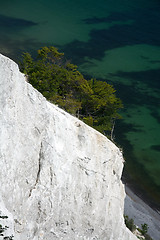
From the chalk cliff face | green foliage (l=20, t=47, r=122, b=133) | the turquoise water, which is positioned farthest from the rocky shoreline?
the chalk cliff face

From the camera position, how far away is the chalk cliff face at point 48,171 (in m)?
9.20

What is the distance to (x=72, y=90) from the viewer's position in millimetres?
27141

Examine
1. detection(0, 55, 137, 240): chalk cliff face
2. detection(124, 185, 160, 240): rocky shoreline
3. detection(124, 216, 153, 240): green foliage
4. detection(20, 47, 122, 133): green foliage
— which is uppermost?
detection(0, 55, 137, 240): chalk cliff face

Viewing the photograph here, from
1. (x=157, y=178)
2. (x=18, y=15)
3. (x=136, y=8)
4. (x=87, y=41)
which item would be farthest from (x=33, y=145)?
(x=136, y=8)

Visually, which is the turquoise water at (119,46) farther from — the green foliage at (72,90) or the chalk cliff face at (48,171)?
the chalk cliff face at (48,171)

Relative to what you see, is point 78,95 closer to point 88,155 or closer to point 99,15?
point 88,155

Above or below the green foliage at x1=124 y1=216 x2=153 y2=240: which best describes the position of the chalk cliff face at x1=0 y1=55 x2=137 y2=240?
above

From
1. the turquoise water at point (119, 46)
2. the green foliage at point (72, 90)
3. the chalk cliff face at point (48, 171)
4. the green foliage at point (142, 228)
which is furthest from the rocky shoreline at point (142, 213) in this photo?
the chalk cliff face at point (48, 171)

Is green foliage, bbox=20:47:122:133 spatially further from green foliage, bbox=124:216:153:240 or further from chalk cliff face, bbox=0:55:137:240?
chalk cliff face, bbox=0:55:137:240

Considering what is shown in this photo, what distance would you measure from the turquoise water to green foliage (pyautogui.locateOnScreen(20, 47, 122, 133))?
5.61 m

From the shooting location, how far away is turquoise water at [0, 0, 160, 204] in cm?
3259

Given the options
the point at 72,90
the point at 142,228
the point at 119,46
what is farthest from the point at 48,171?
the point at 119,46

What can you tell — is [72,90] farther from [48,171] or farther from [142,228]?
[48,171]

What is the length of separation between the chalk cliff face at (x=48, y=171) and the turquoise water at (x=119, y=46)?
1531 cm
